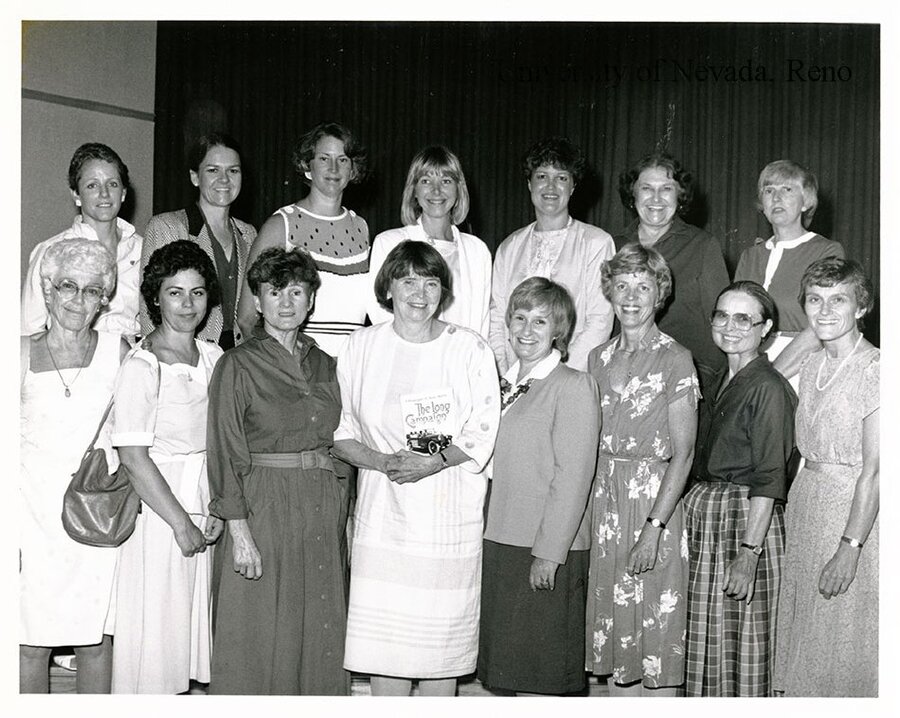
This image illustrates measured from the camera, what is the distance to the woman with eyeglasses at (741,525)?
3.42 metres

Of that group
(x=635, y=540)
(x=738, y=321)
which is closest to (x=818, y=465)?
(x=738, y=321)

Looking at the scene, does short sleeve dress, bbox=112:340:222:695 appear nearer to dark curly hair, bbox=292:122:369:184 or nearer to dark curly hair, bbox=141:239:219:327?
dark curly hair, bbox=141:239:219:327

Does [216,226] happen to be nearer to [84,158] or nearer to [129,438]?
[84,158]

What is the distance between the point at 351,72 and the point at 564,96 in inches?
42.6

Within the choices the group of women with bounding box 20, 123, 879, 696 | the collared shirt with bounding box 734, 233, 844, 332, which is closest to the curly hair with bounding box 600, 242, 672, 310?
the group of women with bounding box 20, 123, 879, 696

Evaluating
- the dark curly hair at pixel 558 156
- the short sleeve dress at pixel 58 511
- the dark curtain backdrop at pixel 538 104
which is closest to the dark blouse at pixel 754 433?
the dark curtain backdrop at pixel 538 104

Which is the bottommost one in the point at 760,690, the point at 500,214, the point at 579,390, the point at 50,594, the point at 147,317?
the point at 760,690

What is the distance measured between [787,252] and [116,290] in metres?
2.50

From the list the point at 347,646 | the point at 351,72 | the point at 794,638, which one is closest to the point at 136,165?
the point at 351,72

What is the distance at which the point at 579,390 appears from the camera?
11.2ft

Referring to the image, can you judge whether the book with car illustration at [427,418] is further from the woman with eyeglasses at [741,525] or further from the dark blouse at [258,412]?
the woman with eyeglasses at [741,525]

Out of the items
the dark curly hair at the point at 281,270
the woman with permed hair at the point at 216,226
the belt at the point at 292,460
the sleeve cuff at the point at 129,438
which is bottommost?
the belt at the point at 292,460

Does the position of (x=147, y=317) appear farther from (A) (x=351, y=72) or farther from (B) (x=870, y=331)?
(B) (x=870, y=331)

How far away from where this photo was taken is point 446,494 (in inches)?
135
